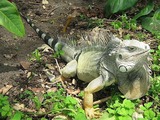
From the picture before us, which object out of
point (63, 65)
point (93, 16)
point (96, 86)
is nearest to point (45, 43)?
point (63, 65)

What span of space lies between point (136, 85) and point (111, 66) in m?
0.31

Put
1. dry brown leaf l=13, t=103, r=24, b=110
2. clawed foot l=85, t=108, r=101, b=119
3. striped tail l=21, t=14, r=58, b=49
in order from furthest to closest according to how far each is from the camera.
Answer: striped tail l=21, t=14, r=58, b=49 → dry brown leaf l=13, t=103, r=24, b=110 → clawed foot l=85, t=108, r=101, b=119

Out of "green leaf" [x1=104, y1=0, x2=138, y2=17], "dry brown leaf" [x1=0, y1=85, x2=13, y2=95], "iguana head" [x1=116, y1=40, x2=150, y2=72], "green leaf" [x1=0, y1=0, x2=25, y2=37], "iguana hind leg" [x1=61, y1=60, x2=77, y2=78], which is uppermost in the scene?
"green leaf" [x1=0, y1=0, x2=25, y2=37]

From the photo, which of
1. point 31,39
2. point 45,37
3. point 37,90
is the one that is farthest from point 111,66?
point 31,39

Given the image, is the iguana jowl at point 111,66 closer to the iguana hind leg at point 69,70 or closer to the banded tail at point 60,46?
the iguana hind leg at point 69,70

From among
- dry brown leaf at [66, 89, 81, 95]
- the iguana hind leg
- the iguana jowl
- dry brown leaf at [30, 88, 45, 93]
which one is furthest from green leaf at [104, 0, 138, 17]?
dry brown leaf at [30, 88, 45, 93]

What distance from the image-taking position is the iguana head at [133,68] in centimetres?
303

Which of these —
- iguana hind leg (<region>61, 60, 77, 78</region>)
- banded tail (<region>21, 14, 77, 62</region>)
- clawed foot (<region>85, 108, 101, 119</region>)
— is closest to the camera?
clawed foot (<region>85, 108, 101, 119</region>)

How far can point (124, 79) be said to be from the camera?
3275 millimetres

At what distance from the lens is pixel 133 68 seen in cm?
311

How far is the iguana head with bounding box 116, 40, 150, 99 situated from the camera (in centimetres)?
303

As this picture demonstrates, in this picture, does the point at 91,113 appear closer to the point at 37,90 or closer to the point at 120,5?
the point at 37,90

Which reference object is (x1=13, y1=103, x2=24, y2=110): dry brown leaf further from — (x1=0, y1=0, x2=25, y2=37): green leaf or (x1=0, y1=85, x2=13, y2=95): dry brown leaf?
(x1=0, y1=0, x2=25, y2=37): green leaf

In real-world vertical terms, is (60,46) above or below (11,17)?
below
